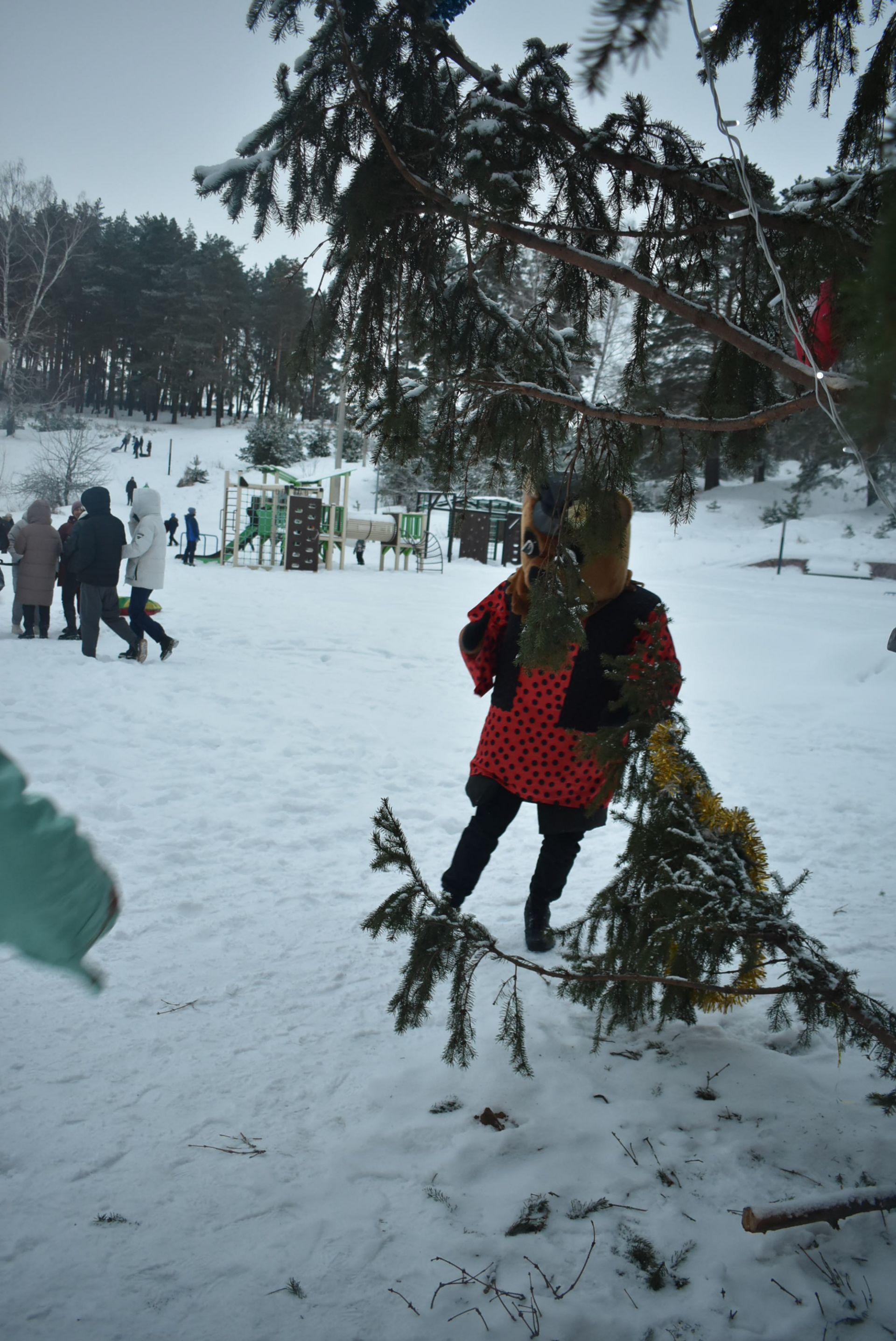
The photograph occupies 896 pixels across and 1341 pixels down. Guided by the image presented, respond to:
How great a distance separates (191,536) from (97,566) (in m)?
10.5

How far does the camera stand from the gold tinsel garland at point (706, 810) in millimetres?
2254

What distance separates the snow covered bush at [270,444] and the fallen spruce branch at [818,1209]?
34.7 metres

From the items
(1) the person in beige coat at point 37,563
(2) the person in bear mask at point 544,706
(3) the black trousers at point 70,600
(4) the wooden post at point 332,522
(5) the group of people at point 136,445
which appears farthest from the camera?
(5) the group of people at point 136,445

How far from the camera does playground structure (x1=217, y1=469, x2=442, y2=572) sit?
60.0 feet

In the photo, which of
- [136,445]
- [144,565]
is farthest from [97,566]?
[136,445]

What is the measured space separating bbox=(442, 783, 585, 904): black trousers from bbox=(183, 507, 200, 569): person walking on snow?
15.4 metres

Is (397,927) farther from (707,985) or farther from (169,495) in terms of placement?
(169,495)

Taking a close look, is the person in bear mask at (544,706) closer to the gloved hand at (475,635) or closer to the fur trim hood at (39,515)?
the gloved hand at (475,635)

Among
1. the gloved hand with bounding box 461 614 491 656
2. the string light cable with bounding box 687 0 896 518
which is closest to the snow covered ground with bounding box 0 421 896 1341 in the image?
the gloved hand with bounding box 461 614 491 656

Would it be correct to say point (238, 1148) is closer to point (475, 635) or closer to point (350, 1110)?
point (350, 1110)

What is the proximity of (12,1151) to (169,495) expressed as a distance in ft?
112

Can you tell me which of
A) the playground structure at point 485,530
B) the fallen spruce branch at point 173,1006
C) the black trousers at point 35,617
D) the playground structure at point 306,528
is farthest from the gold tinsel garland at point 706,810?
the playground structure at point 485,530

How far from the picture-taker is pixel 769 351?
7.11 feet

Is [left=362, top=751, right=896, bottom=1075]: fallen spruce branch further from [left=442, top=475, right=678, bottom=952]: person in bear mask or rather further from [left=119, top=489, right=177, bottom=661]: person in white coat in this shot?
[left=119, top=489, right=177, bottom=661]: person in white coat
